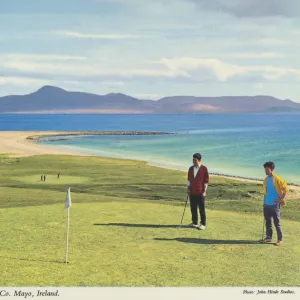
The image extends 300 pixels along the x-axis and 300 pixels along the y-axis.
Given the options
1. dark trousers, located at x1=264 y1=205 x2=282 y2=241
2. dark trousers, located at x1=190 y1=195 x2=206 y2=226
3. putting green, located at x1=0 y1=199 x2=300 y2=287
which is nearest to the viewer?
putting green, located at x1=0 y1=199 x2=300 y2=287

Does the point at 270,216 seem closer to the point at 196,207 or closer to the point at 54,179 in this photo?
the point at 196,207

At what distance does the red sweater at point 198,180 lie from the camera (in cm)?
1243

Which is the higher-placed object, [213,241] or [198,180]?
[198,180]

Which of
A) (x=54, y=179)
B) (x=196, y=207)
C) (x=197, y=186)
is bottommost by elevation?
(x=54, y=179)

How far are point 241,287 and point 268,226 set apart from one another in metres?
3.76

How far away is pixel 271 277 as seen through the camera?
830 cm

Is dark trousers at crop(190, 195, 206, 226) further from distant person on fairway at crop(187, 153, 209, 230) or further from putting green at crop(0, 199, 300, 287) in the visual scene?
putting green at crop(0, 199, 300, 287)

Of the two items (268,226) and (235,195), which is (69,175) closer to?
(235,195)

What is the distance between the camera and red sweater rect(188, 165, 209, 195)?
1243cm

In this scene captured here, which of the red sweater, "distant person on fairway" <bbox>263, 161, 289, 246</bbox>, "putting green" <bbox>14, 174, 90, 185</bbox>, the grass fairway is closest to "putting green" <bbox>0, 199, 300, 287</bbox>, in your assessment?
the grass fairway

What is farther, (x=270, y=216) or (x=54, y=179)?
(x=54, y=179)

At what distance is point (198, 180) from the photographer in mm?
12508

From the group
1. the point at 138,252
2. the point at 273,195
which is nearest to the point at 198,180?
the point at 273,195

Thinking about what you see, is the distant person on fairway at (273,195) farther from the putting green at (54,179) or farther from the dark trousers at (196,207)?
the putting green at (54,179)
